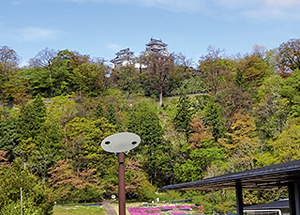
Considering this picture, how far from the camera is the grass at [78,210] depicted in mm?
22112

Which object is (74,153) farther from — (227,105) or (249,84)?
(249,84)

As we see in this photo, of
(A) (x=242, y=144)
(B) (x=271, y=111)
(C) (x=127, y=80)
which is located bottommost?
(A) (x=242, y=144)

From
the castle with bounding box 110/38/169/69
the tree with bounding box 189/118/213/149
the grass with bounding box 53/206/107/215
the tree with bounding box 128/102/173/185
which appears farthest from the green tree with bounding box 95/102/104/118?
the castle with bounding box 110/38/169/69

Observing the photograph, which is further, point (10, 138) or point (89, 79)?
point (89, 79)

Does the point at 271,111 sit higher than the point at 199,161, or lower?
higher

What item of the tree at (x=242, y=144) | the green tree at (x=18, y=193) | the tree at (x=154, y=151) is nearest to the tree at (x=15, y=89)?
the tree at (x=154, y=151)

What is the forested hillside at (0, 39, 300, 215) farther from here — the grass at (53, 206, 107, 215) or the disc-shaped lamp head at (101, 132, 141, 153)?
the disc-shaped lamp head at (101, 132, 141, 153)

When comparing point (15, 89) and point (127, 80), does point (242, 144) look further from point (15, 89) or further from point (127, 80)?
point (15, 89)

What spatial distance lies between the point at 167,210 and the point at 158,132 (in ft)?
23.9

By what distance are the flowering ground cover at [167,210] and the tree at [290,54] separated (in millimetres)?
18967

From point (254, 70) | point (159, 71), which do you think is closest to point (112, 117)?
point (159, 71)

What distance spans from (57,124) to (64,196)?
6797 mm

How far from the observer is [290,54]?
116 feet

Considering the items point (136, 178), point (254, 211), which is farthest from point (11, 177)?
point (136, 178)
